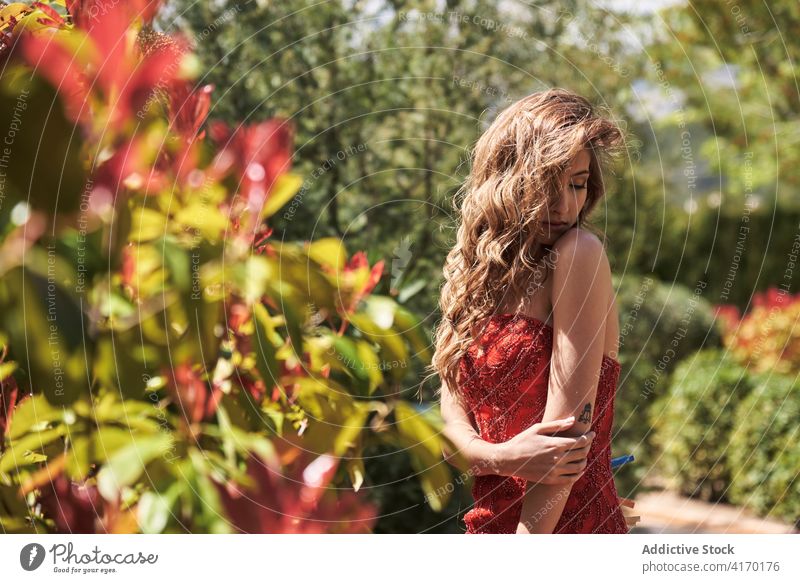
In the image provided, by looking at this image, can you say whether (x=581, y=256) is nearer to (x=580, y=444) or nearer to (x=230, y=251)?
(x=580, y=444)

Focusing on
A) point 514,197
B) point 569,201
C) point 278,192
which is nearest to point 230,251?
point 278,192

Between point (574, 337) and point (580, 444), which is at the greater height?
point (574, 337)

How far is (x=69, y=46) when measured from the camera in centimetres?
215

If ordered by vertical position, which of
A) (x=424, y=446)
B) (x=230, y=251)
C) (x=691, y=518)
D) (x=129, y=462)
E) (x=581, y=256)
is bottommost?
(x=691, y=518)

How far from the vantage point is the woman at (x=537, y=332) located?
1.69 m

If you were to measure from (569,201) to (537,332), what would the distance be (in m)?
0.28

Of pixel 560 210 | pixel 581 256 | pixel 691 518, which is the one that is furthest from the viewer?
pixel 691 518

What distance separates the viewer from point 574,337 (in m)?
1.68

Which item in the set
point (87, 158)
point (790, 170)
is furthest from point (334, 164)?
point (790, 170)

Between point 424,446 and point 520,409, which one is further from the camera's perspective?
point 424,446

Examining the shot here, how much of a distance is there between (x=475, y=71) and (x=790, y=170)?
14.1ft

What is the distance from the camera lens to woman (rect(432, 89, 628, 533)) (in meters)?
1.69

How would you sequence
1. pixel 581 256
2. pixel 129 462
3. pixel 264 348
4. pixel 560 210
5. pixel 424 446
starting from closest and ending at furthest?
pixel 581 256 → pixel 560 210 → pixel 129 462 → pixel 264 348 → pixel 424 446
